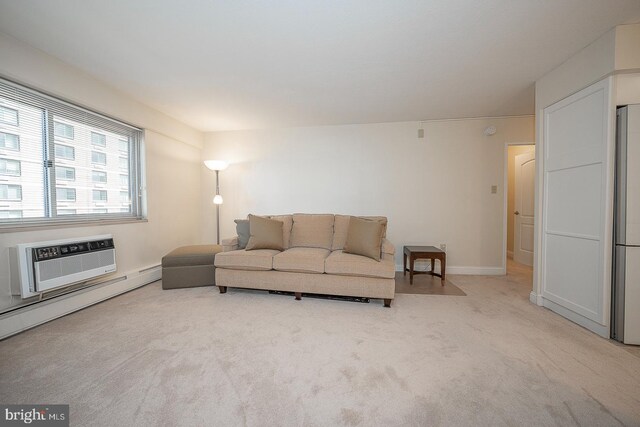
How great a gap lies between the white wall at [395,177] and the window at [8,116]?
256 centimetres

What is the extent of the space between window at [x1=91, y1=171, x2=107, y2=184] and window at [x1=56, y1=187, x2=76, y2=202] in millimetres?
275

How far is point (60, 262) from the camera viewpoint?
7.45 feet

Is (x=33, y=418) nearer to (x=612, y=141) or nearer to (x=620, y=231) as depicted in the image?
(x=620, y=231)

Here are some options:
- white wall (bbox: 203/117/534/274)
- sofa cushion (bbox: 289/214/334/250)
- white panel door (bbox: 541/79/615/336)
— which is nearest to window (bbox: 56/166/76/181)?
white wall (bbox: 203/117/534/274)

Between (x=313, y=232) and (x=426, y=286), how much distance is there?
166 cm

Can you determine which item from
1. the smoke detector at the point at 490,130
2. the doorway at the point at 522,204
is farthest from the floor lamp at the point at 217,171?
the doorway at the point at 522,204

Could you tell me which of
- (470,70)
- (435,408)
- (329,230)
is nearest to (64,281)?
(329,230)

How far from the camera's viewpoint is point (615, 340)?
1963 mm

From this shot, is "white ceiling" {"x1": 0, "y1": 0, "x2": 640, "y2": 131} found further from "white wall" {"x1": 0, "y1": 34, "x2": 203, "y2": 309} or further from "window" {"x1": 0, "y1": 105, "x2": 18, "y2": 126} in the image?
"window" {"x1": 0, "y1": 105, "x2": 18, "y2": 126}

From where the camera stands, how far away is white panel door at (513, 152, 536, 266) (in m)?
4.34

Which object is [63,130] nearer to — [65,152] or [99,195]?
[65,152]

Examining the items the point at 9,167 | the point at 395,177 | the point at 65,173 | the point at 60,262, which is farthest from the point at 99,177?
the point at 395,177

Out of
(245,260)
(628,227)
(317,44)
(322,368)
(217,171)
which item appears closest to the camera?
(322,368)

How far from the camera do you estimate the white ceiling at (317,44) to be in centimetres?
170
